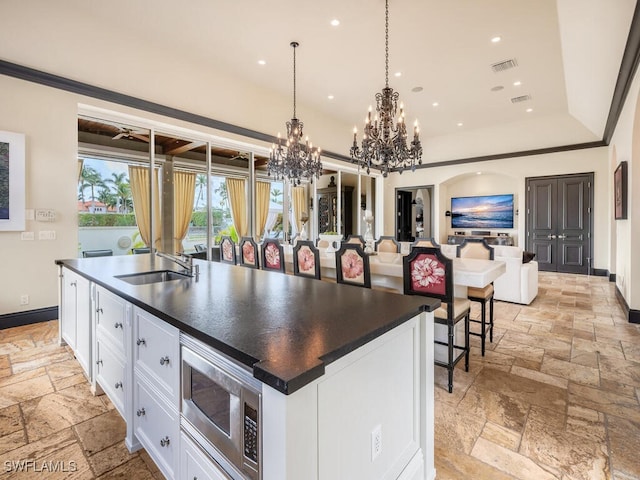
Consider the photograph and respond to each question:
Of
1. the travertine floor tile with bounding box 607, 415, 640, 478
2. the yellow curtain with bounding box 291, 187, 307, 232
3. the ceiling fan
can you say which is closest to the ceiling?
the ceiling fan

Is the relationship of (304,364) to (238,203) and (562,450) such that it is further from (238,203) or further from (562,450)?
(238,203)

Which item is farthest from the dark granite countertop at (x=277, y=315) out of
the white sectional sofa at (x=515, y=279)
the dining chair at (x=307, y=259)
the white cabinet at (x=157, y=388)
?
the white sectional sofa at (x=515, y=279)

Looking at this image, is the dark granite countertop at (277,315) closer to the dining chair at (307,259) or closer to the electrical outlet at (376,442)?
the electrical outlet at (376,442)

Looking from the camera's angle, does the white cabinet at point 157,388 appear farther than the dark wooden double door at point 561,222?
No

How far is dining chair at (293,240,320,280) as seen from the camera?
11.0 feet

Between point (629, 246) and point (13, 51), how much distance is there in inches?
305

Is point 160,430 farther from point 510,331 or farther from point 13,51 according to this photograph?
point 13,51

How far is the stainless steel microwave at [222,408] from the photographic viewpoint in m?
0.91

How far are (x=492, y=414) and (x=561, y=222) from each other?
7.50 m

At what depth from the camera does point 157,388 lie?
138cm

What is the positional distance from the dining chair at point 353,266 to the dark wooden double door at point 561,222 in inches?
281

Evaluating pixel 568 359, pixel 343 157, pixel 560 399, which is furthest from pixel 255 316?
pixel 343 157

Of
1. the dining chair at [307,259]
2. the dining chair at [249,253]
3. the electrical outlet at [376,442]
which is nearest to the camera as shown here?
the electrical outlet at [376,442]

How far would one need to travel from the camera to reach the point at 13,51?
352 centimetres
